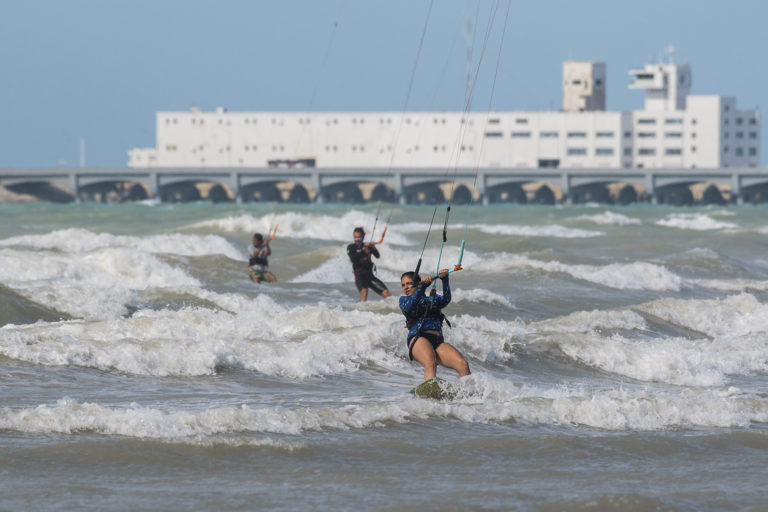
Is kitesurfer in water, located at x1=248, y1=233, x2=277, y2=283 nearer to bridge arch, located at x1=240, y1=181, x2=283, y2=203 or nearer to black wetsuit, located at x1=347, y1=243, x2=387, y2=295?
black wetsuit, located at x1=347, y1=243, x2=387, y2=295

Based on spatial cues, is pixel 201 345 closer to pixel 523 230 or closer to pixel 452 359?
pixel 452 359

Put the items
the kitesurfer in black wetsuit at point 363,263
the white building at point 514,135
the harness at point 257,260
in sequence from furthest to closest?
the white building at point 514,135
the harness at point 257,260
the kitesurfer in black wetsuit at point 363,263

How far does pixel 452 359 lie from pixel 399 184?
3528 inches

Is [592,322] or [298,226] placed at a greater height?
[298,226]

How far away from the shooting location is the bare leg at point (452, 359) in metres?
10.4

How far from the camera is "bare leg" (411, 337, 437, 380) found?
34.2ft

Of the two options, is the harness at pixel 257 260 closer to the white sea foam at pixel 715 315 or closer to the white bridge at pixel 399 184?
the white sea foam at pixel 715 315

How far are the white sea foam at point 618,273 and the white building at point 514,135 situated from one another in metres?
78.7

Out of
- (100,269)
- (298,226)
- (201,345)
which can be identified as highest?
(298,226)

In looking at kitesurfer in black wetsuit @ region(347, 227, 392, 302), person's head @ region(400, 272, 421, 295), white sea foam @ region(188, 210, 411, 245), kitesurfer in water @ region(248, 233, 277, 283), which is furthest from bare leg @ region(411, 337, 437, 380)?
white sea foam @ region(188, 210, 411, 245)

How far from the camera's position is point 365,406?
995 cm

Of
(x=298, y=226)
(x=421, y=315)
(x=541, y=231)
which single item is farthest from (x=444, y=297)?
(x=541, y=231)

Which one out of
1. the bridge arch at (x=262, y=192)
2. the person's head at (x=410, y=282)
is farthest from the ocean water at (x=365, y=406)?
the bridge arch at (x=262, y=192)

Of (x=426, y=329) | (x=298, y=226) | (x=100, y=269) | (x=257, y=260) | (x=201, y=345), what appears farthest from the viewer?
(x=298, y=226)
